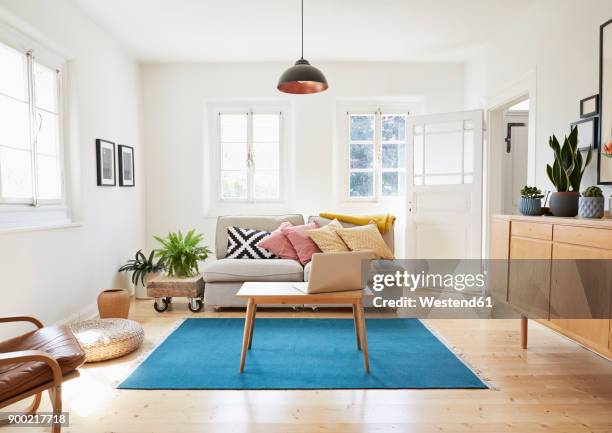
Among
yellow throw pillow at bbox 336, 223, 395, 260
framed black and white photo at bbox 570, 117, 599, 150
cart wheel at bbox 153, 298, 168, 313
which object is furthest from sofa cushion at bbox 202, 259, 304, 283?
framed black and white photo at bbox 570, 117, 599, 150

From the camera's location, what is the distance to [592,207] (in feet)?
7.72

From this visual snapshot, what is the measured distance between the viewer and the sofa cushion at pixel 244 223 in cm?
441

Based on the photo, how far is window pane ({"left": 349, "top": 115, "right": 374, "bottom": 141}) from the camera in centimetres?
533

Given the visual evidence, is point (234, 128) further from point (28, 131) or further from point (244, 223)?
point (28, 131)

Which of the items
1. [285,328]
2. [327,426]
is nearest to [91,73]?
[285,328]

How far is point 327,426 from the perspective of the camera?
6.34ft

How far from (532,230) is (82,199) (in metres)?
3.54

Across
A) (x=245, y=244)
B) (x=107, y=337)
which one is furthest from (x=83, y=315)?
(x=245, y=244)

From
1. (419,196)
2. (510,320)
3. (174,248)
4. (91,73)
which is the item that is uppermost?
(91,73)

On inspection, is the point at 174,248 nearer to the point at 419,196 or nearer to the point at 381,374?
the point at 381,374

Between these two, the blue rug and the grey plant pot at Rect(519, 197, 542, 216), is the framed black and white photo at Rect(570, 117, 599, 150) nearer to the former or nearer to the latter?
the grey plant pot at Rect(519, 197, 542, 216)

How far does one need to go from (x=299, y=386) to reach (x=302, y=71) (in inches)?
79.1

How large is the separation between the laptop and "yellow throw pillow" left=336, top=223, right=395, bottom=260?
1565mm

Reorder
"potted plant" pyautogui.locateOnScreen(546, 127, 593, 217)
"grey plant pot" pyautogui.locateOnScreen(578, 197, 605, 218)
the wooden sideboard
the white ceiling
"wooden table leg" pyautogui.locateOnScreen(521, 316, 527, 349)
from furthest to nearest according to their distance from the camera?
the white ceiling
"wooden table leg" pyautogui.locateOnScreen(521, 316, 527, 349)
"potted plant" pyautogui.locateOnScreen(546, 127, 593, 217)
"grey plant pot" pyautogui.locateOnScreen(578, 197, 605, 218)
the wooden sideboard
